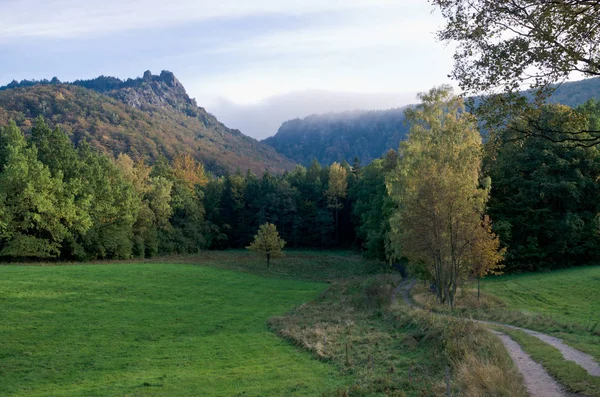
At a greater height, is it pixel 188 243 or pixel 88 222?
pixel 88 222

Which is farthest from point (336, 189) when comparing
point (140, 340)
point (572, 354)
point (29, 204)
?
point (572, 354)

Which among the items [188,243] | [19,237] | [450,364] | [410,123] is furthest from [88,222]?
[450,364]

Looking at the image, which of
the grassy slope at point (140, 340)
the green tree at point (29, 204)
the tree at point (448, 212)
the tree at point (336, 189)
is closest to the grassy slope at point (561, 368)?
the grassy slope at point (140, 340)

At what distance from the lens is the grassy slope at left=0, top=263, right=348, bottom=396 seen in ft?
47.9

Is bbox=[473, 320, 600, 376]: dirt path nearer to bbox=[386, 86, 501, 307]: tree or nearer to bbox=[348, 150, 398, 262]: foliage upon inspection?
bbox=[386, 86, 501, 307]: tree

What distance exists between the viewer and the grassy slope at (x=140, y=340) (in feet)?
47.9

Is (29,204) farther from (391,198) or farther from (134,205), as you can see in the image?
(391,198)

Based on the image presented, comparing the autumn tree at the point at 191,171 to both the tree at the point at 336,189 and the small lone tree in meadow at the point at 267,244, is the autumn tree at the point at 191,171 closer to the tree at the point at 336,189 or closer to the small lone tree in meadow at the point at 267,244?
the tree at the point at 336,189

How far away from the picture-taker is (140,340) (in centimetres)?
2164

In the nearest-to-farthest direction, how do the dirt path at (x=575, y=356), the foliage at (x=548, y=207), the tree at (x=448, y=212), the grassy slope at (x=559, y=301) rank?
the dirt path at (x=575, y=356) → the grassy slope at (x=559, y=301) → the tree at (x=448, y=212) → the foliage at (x=548, y=207)

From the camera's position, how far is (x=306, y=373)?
15.5 m

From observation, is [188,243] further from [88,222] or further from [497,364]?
[497,364]

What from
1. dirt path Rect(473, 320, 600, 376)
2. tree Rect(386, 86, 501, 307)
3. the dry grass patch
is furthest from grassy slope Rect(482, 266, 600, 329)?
the dry grass patch

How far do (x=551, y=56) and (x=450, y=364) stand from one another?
9.63 meters
